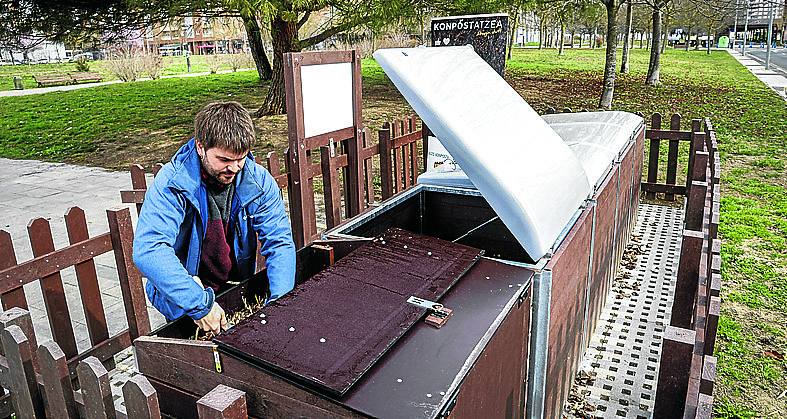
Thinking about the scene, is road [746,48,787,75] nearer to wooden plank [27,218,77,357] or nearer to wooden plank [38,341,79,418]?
wooden plank [27,218,77,357]

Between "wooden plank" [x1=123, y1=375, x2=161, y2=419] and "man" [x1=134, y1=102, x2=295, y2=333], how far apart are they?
0.50 m

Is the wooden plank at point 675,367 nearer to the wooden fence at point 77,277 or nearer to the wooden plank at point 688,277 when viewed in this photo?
the wooden plank at point 688,277

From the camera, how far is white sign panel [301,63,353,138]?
395 cm

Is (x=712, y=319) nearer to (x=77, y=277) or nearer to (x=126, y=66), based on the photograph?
(x=77, y=277)

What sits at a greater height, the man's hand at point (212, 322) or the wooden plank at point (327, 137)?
the wooden plank at point (327, 137)

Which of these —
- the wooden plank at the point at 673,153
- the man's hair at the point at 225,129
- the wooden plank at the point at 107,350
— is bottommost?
the wooden plank at the point at 107,350

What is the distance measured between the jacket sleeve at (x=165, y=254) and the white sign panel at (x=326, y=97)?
1788 millimetres

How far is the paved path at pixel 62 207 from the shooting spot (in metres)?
4.39

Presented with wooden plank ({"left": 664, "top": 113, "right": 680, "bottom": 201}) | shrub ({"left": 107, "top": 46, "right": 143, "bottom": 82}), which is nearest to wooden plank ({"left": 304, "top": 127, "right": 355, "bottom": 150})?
wooden plank ({"left": 664, "top": 113, "right": 680, "bottom": 201})

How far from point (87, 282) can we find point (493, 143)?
2.40m

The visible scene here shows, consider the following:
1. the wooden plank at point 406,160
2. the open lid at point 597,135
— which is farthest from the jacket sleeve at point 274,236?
the wooden plank at point 406,160

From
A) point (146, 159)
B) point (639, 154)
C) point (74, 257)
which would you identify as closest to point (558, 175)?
point (74, 257)

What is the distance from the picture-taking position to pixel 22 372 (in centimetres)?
218

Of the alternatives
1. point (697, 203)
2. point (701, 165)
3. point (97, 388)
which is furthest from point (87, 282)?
point (701, 165)
